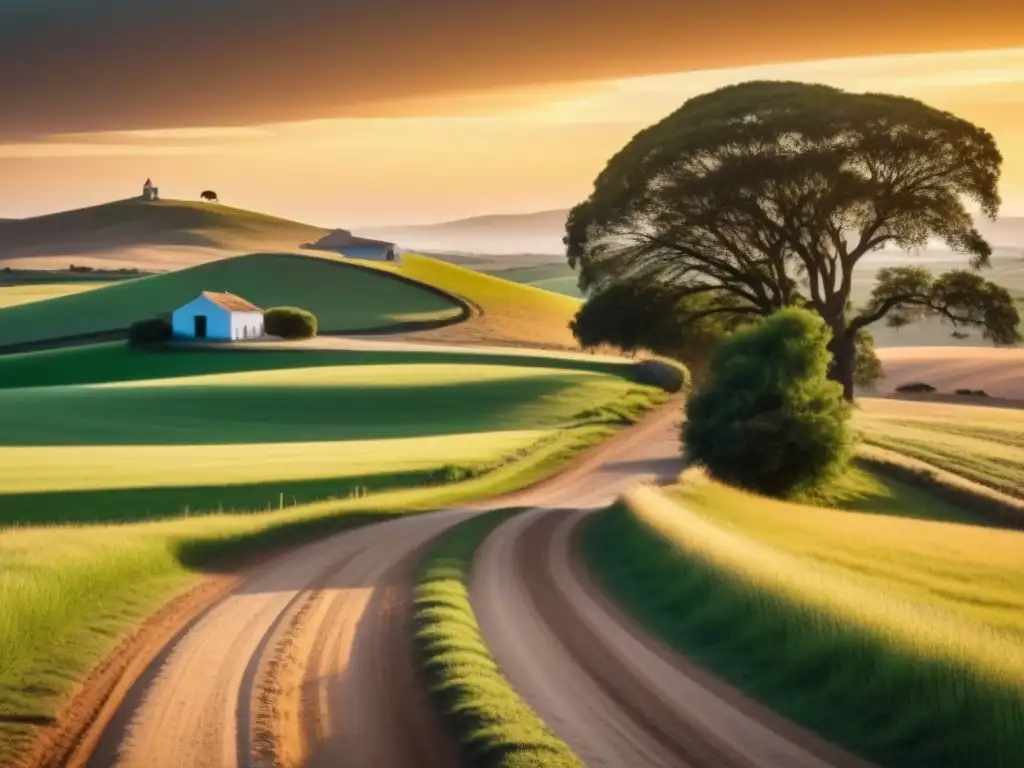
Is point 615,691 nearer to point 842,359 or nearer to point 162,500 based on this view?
point 162,500

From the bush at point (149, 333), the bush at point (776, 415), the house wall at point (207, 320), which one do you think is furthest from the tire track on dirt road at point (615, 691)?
the bush at point (149, 333)

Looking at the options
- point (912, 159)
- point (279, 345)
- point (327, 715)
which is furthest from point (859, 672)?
point (279, 345)

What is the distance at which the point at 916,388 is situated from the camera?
84.8 meters

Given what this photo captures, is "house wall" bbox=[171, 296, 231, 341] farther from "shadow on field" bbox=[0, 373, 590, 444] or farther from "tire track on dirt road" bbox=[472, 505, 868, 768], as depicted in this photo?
"tire track on dirt road" bbox=[472, 505, 868, 768]

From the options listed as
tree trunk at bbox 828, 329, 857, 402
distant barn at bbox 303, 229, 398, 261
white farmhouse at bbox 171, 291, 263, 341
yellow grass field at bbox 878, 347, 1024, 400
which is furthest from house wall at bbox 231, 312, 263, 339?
distant barn at bbox 303, 229, 398, 261

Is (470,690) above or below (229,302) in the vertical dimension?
below

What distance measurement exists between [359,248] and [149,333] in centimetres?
6685

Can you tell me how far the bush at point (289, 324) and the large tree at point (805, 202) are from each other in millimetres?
33268

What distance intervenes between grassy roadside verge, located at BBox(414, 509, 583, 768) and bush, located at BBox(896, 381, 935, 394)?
65828 mm

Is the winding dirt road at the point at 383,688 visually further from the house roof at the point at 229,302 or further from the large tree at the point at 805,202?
the house roof at the point at 229,302

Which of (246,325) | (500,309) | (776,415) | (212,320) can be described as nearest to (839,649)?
(776,415)

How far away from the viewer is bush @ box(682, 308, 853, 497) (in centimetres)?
4144

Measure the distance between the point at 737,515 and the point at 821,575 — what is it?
38.6 feet

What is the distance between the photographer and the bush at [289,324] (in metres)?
95.6
